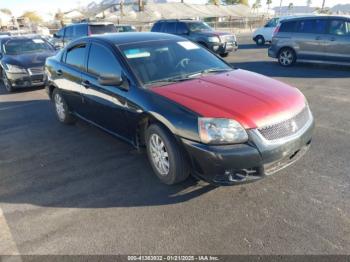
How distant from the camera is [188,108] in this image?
338 centimetres

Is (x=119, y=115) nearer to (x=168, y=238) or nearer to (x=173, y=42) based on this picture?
(x=173, y=42)

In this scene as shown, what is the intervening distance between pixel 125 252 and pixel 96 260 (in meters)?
0.25

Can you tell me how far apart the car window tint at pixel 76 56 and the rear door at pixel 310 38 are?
867cm

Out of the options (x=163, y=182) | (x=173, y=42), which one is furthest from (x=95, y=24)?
(x=163, y=182)

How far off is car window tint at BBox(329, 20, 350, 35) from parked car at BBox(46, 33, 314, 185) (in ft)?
25.4

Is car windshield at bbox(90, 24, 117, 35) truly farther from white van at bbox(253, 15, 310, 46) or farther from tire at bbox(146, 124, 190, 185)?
tire at bbox(146, 124, 190, 185)

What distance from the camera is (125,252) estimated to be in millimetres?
2867

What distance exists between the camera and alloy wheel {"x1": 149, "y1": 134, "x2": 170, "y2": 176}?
372 centimetres

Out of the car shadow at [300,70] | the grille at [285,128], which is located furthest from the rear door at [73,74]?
the car shadow at [300,70]

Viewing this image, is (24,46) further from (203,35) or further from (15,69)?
(203,35)

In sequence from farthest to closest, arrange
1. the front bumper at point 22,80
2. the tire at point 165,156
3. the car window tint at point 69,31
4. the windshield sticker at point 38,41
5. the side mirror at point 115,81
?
the car window tint at point 69,31 < the windshield sticker at point 38,41 < the front bumper at point 22,80 < the side mirror at point 115,81 < the tire at point 165,156

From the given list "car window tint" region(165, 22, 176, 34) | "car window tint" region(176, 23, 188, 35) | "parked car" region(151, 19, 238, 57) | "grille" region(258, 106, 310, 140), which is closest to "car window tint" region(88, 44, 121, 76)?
"grille" region(258, 106, 310, 140)

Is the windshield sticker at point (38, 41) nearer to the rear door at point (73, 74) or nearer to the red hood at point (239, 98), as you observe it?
the rear door at point (73, 74)

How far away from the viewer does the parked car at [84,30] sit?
1447cm
